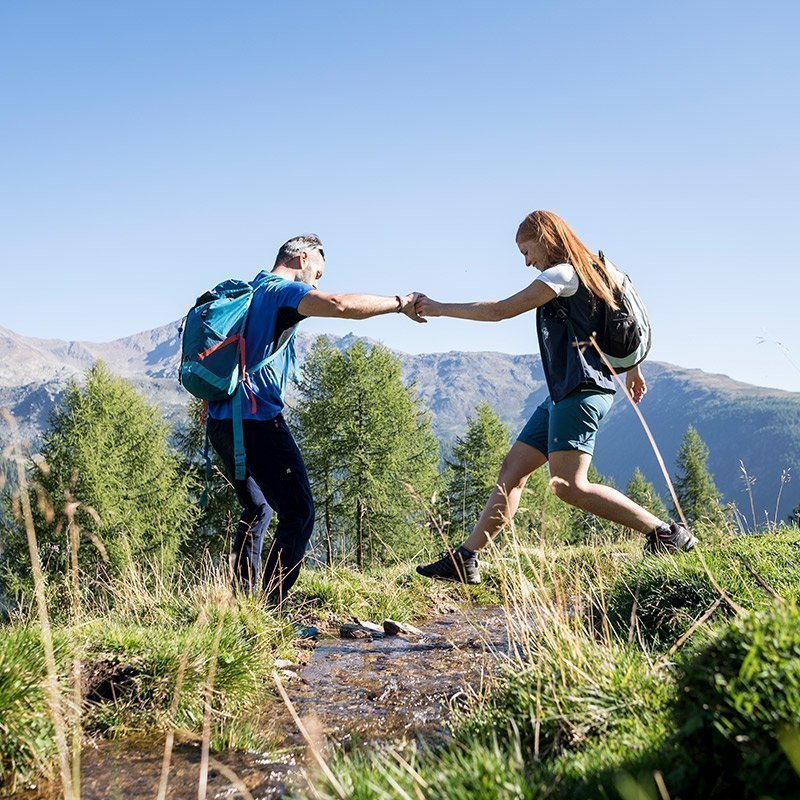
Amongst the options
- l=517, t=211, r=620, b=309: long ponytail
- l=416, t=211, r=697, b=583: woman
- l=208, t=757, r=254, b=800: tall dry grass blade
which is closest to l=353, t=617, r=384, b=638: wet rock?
l=416, t=211, r=697, b=583: woman

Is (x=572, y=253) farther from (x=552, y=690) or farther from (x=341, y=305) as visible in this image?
(x=552, y=690)

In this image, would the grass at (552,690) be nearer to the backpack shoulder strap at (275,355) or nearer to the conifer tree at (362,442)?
the backpack shoulder strap at (275,355)

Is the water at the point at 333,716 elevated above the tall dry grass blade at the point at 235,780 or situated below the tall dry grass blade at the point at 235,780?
below

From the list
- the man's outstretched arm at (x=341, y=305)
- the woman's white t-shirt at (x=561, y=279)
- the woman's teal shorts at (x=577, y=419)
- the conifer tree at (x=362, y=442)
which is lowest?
the conifer tree at (x=362, y=442)

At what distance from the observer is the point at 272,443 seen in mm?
5145

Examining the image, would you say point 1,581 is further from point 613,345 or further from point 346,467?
point 613,345

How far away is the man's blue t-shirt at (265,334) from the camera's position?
200 inches

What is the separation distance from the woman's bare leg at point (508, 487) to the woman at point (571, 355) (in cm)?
7

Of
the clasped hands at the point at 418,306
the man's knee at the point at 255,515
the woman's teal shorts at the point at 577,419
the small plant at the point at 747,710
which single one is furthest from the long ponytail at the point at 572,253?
the small plant at the point at 747,710

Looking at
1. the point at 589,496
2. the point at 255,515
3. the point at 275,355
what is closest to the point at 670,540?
the point at 589,496

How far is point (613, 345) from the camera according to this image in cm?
507

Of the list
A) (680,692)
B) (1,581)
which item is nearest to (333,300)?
(680,692)

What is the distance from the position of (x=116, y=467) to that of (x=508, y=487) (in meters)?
24.7

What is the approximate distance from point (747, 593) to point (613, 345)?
201 centimetres
